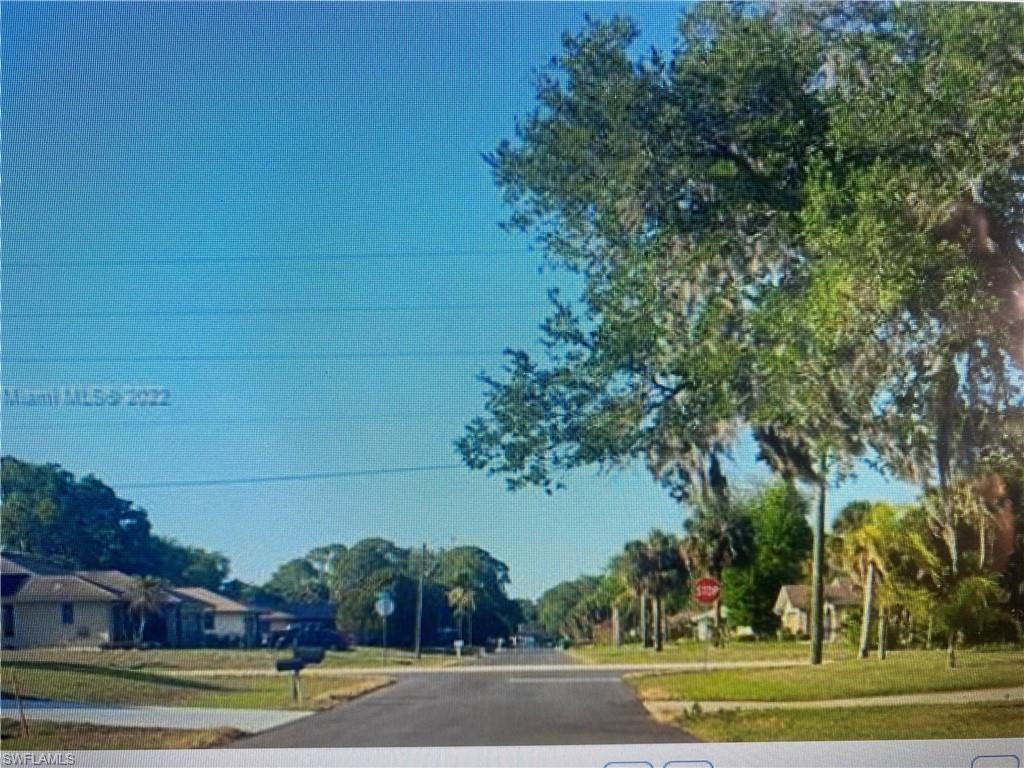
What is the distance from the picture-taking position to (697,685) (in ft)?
14.3

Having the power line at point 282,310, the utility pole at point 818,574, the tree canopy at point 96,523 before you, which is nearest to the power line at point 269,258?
the power line at point 282,310

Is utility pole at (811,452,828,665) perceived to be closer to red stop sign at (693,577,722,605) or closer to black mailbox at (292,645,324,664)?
red stop sign at (693,577,722,605)

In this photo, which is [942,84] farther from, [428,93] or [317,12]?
[317,12]

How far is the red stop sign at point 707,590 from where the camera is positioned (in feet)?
14.4

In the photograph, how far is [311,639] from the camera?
4.42 metres

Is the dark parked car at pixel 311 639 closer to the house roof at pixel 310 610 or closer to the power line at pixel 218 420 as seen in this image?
the house roof at pixel 310 610

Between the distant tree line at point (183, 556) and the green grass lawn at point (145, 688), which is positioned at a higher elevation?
the distant tree line at point (183, 556)

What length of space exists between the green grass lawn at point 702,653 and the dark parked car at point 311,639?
657 mm

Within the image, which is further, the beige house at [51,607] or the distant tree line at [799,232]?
the distant tree line at [799,232]

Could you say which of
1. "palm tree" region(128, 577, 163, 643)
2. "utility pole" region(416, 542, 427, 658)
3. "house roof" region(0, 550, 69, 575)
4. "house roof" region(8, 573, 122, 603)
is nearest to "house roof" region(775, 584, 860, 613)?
"utility pole" region(416, 542, 427, 658)

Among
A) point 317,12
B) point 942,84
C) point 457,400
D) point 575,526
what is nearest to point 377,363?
point 457,400

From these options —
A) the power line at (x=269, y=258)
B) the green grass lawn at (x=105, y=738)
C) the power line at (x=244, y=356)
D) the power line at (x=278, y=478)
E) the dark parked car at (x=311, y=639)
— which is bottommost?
the green grass lawn at (x=105, y=738)

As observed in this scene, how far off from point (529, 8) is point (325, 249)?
884mm

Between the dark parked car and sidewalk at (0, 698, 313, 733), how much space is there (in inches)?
7.6
